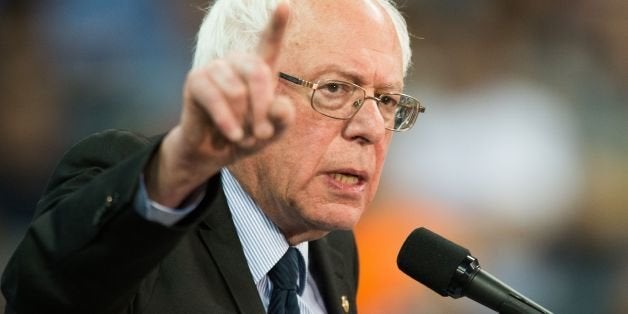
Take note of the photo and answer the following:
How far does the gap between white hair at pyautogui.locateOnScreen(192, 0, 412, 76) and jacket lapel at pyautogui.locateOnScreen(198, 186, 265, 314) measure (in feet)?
1.02

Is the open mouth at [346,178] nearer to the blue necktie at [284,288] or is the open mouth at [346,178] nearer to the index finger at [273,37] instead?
the blue necktie at [284,288]

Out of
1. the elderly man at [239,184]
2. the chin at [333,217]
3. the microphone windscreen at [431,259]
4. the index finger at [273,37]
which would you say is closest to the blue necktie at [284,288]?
the elderly man at [239,184]

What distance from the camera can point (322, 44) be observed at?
66.2 inches

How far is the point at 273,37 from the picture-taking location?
1.01 m

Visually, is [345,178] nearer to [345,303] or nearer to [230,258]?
[230,258]

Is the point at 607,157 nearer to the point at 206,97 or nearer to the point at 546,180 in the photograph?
the point at 546,180

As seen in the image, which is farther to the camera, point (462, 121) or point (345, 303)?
point (462, 121)

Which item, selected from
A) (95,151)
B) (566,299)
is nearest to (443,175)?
(566,299)

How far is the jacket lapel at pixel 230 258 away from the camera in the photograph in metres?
1.55

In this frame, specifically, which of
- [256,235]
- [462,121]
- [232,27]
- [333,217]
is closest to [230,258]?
[256,235]

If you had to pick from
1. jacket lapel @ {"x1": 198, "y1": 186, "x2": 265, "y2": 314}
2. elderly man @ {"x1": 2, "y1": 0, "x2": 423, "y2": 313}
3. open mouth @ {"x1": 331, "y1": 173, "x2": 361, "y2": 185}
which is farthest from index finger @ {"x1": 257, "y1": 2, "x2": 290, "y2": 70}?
open mouth @ {"x1": 331, "y1": 173, "x2": 361, "y2": 185}

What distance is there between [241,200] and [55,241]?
573 millimetres

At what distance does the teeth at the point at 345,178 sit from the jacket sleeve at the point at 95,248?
575 millimetres

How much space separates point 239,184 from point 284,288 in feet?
0.72
